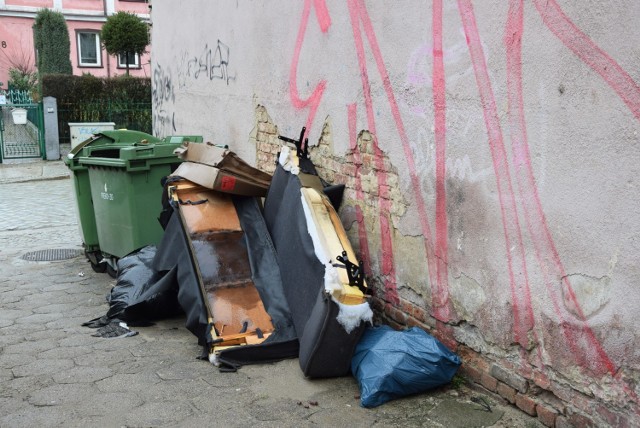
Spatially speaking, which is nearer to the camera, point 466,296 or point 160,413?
point 160,413

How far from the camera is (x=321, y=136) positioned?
5129mm

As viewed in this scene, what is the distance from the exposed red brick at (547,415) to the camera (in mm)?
3254

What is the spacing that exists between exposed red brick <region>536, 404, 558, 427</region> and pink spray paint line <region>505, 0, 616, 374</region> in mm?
345

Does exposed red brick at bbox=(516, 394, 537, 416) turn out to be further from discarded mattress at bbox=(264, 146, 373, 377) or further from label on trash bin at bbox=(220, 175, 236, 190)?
label on trash bin at bbox=(220, 175, 236, 190)

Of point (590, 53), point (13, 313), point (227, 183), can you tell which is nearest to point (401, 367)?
point (590, 53)

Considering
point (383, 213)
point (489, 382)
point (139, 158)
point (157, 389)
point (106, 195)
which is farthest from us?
point (106, 195)

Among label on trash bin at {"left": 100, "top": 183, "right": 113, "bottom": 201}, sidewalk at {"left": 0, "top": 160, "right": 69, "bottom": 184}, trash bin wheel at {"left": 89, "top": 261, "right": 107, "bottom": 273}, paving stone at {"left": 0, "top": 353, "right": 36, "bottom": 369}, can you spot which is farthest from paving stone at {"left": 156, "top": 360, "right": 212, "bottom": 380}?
sidewalk at {"left": 0, "top": 160, "right": 69, "bottom": 184}

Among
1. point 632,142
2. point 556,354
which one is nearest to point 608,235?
point 632,142

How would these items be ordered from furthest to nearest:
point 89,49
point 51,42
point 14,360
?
point 89,49
point 51,42
point 14,360

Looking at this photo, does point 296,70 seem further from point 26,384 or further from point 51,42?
point 51,42

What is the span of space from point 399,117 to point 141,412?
7.62 feet

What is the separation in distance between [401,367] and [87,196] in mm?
4228

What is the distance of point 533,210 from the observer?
325cm

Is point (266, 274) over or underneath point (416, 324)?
over
